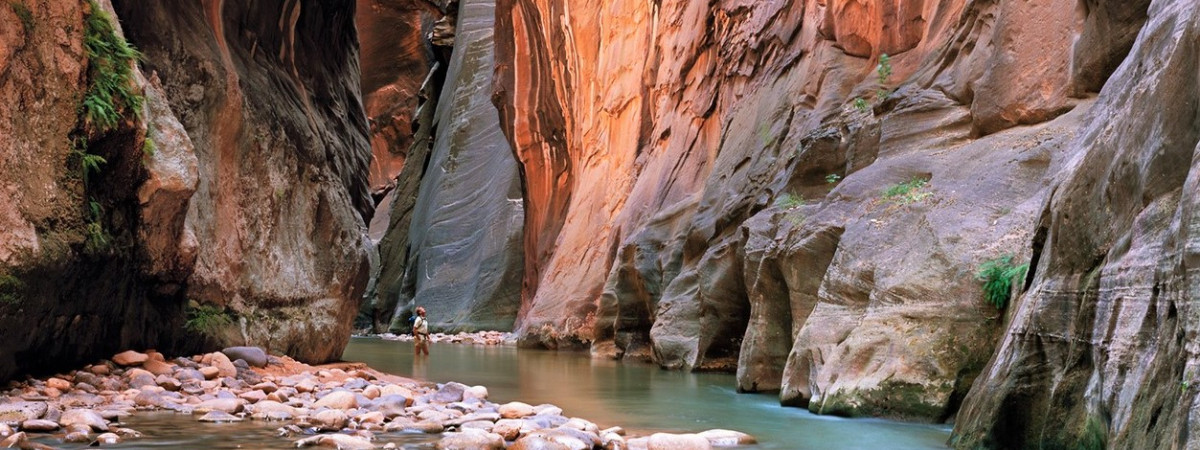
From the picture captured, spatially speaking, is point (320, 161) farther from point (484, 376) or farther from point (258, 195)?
point (484, 376)

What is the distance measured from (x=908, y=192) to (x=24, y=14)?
7014 mm

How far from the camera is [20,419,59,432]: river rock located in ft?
18.2

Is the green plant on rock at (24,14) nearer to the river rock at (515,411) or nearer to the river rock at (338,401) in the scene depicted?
the river rock at (338,401)

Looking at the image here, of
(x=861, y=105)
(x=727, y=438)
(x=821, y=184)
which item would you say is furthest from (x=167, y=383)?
(x=861, y=105)

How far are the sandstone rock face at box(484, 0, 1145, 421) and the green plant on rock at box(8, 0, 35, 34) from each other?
253 inches

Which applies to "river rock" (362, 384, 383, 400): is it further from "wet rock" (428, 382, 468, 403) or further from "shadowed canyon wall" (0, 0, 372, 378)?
"shadowed canyon wall" (0, 0, 372, 378)

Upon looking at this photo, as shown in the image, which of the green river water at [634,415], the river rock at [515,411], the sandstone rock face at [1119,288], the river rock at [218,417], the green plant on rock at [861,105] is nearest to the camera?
the sandstone rock face at [1119,288]

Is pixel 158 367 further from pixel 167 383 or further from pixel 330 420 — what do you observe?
pixel 330 420

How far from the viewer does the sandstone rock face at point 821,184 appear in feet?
23.8

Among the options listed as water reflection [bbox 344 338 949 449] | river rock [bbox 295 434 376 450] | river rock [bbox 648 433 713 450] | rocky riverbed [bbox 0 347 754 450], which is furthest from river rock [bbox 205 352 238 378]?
river rock [bbox 648 433 713 450]

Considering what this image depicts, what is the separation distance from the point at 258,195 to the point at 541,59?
1783cm

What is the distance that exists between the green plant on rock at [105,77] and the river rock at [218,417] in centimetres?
253

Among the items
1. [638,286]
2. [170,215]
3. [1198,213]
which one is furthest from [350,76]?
[1198,213]

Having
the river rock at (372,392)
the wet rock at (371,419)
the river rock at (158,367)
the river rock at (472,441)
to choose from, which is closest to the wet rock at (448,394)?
the river rock at (372,392)
